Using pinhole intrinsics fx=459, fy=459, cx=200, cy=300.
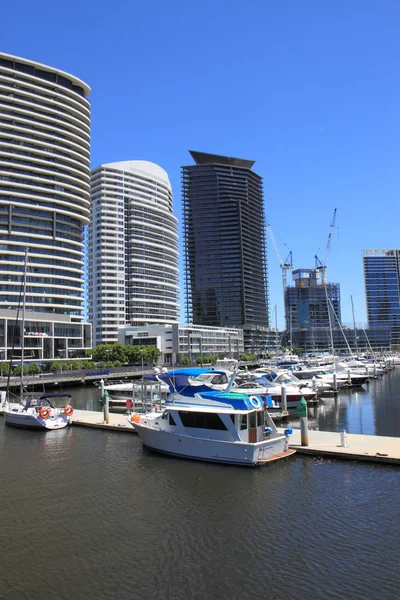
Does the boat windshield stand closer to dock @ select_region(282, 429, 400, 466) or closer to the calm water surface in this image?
dock @ select_region(282, 429, 400, 466)

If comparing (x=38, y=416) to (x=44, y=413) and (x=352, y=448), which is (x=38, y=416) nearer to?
(x=44, y=413)

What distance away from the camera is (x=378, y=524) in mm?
19016

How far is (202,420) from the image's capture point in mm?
29531

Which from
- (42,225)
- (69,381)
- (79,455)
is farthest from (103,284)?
(79,455)

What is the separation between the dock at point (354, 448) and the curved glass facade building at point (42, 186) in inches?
4381

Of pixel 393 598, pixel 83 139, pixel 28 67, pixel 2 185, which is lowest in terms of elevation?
pixel 393 598

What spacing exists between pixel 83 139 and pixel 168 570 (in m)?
151

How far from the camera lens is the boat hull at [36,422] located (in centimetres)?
4209

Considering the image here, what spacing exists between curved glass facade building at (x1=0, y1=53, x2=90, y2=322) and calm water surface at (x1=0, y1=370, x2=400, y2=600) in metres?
109

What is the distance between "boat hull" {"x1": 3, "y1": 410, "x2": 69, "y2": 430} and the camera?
4209cm

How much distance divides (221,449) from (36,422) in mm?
21847

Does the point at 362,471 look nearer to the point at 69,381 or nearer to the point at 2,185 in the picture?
the point at 69,381

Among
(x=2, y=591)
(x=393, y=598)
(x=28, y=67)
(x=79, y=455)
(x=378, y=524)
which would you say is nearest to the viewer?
(x=393, y=598)

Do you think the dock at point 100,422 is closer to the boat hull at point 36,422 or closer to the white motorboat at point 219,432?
the boat hull at point 36,422
